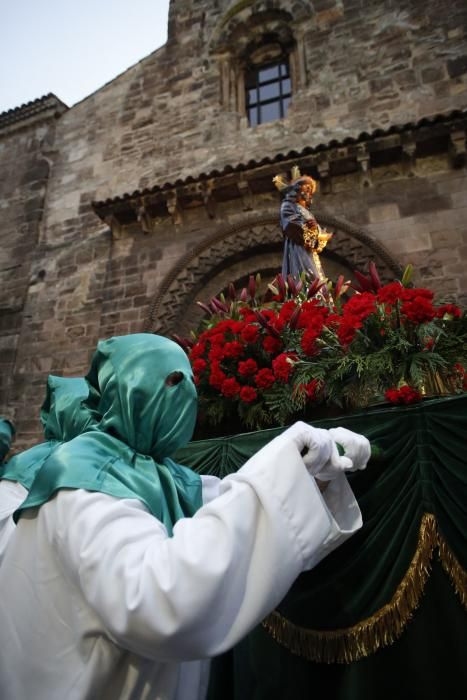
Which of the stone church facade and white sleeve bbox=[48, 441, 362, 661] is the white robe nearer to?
white sleeve bbox=[48, 441, 362, 661]

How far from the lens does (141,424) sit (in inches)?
54.4

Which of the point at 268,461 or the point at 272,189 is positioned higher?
the point at 272,189

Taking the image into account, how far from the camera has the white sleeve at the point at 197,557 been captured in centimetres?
92

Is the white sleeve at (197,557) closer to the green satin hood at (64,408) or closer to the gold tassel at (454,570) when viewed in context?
the gold tassel at (454,570)

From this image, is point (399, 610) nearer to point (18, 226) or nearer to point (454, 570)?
point (454, 570)

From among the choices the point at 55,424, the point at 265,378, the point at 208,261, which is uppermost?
the point at 208,261

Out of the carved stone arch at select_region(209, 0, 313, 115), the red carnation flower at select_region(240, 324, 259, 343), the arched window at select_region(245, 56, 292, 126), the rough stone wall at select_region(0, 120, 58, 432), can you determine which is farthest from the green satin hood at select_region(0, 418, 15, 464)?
the carved stone arch at select_region(209, 0, 313, 115)

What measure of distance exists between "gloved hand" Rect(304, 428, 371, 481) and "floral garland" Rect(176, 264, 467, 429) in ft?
1.83

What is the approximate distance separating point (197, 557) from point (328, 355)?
1731 mm

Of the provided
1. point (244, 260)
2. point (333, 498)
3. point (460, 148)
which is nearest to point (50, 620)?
point (333, 498)

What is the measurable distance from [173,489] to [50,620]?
47 cm

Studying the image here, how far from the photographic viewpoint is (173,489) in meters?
1.44

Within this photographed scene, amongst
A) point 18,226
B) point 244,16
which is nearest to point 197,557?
point 18,226

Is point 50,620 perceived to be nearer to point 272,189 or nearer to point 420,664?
point 420,664
